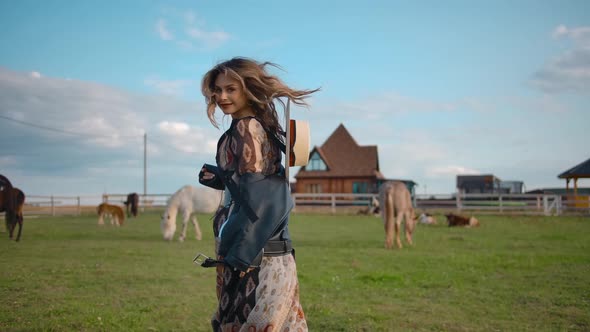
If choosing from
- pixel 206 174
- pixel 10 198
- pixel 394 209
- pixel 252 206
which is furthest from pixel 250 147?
pixel 10 198

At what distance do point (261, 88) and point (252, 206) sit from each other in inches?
27.1

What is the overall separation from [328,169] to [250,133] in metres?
40.3

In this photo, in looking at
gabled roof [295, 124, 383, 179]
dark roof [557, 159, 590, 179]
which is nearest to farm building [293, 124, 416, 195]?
gabled roof [295, 124, 383, 179]

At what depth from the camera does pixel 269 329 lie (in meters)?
2.37

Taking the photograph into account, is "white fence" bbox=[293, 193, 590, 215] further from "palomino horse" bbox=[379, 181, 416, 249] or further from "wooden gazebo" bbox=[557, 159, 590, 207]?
"palomino horse" bbox=[379, 181, 416, 249]

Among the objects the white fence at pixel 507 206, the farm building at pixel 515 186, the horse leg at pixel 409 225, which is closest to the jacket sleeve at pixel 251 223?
the horse leg at pixel 409 225

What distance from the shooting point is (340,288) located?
7066 mm

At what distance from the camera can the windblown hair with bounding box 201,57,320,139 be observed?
2588 millimetres

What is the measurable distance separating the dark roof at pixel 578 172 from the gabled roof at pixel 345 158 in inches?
551

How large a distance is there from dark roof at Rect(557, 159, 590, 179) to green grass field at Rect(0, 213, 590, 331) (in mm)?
22644

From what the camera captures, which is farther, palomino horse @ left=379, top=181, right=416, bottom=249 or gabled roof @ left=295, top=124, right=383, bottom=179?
gabled roof @ left=295, top=124, right=383, bottom=179

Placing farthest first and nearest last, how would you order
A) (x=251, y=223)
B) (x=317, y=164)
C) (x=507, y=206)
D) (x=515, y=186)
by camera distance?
(x=515, y=186) → (x=317, y=164) → (x=507, y=206) → (x=251, y=223)

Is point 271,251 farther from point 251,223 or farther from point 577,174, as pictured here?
point 577,174

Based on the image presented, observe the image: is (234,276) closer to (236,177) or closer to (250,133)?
(236,177)
